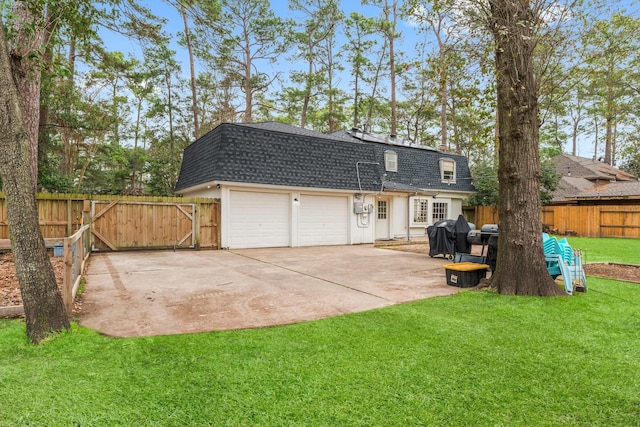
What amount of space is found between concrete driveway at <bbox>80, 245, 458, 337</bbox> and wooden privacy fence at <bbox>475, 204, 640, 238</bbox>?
1315 cm

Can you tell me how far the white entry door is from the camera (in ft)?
52.6

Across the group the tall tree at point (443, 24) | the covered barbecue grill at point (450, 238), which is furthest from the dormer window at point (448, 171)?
the tall tree at point (443, 24)

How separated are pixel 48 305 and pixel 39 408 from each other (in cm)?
136

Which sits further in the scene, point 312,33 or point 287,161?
point 312,33

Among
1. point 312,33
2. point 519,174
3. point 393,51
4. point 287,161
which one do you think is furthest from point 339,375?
point 312,33

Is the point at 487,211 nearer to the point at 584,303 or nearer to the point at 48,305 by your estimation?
the point at 584,303

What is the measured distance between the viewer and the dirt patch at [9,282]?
445 centimetres

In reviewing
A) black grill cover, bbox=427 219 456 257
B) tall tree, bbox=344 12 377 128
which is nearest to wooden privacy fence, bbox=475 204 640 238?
black grill cover, bbox=427 219 456 257

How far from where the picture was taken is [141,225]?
35.7 ft

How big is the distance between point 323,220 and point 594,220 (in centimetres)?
1368

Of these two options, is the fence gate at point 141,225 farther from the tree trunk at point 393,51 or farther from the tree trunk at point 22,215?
the tree trunk at point 393,51

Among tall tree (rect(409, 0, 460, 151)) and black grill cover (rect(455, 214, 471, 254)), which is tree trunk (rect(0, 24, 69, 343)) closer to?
tall tree (rect(409, 0, 460, 151))

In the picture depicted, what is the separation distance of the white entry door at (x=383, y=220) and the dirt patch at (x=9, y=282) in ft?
38.3

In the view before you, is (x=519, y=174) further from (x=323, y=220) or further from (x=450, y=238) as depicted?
(x=323, y=220)
